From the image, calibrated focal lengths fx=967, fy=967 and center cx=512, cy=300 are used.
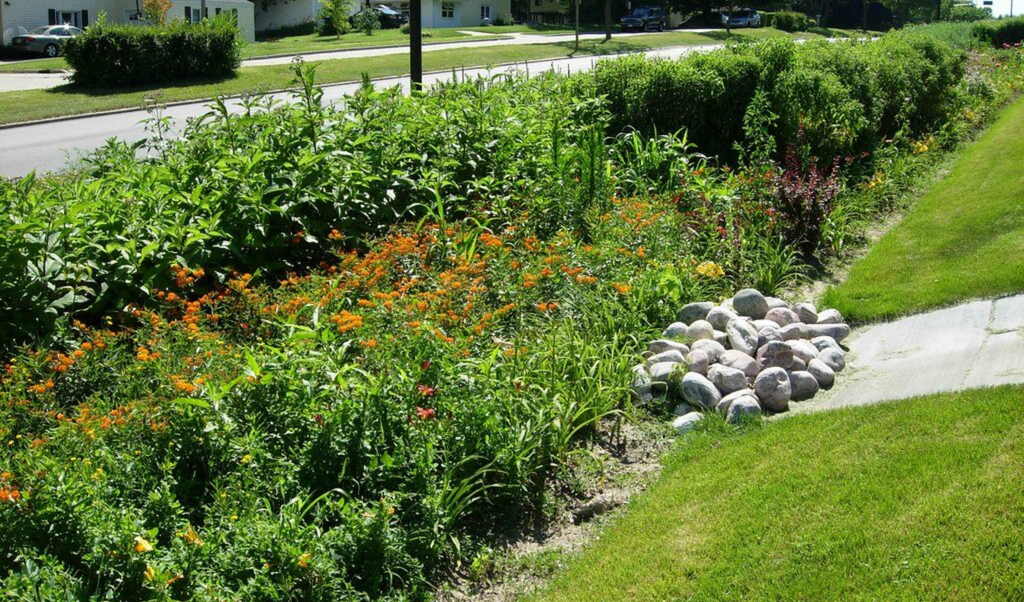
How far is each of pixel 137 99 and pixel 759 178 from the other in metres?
17.7

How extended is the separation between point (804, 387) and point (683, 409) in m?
0.77

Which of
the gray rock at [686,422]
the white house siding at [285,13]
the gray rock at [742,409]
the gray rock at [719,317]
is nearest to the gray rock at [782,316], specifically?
the gray rock at [719,317]

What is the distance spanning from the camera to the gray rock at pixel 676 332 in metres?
6.26

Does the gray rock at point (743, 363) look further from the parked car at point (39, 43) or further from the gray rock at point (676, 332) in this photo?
the parked car at point (39, 43)

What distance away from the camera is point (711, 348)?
239 inches

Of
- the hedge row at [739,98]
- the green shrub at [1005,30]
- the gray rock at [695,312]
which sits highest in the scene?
the green shrub at [1005,30]

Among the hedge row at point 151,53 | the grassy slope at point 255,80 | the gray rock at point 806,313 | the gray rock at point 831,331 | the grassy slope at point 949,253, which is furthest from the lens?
the hedge row at point 151,53

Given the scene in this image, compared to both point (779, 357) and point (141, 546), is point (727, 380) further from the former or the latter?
point (141, 546)

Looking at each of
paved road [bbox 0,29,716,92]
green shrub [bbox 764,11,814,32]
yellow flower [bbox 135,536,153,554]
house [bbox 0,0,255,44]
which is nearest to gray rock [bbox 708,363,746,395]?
yellow flower [bbox 135,536,153,554]

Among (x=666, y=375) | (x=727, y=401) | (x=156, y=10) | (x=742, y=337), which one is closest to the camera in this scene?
(x=727, y=401)

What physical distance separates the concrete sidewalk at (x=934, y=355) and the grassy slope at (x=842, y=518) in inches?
14.9

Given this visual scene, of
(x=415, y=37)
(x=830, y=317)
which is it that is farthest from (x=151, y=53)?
(x=830, y=317)

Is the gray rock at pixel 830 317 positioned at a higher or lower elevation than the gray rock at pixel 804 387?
higher

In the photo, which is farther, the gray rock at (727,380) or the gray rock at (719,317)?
the gray rock at (719,317)
